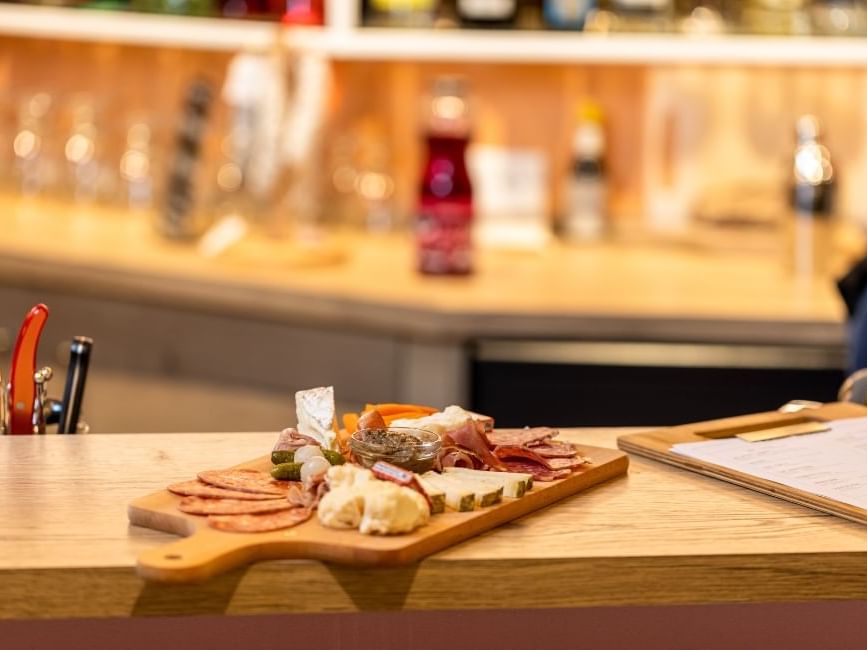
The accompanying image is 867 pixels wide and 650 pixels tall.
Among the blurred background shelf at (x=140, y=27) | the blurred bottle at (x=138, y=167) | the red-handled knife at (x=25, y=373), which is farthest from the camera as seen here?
the blurred bottle at (x=138, y=167)

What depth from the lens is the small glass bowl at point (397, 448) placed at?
1106 millimetres

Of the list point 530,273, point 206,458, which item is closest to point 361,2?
point 530,273

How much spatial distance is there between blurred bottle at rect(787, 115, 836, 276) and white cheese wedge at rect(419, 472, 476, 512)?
1.95 meters

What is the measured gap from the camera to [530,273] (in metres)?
2.92

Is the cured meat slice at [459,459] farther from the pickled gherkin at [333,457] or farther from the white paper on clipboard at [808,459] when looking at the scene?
the white paper on clipboard at [808,459]

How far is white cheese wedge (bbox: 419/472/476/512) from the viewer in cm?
104

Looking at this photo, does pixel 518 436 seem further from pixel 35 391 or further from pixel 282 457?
pixel 35 391

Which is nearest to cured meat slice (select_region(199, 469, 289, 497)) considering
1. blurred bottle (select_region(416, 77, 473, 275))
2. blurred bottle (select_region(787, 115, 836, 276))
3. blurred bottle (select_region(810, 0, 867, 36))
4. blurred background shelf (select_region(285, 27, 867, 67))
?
blurred bottle (select_region(416, 77, 473, 275))

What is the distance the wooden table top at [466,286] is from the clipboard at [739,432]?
1.10m

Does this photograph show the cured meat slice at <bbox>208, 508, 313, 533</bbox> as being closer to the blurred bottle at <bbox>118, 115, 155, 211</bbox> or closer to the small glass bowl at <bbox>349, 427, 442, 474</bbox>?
the small glass bowl at <bbox>349, 427, 442, 474</bbox>

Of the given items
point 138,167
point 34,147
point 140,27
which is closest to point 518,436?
point 140,27

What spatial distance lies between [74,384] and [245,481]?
13.3 inches

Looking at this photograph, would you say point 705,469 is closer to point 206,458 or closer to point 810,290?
point 206,458

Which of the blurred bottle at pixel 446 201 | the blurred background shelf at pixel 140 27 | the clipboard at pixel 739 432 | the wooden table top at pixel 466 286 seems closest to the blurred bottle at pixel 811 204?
the wooden table top at pixel 466 286
